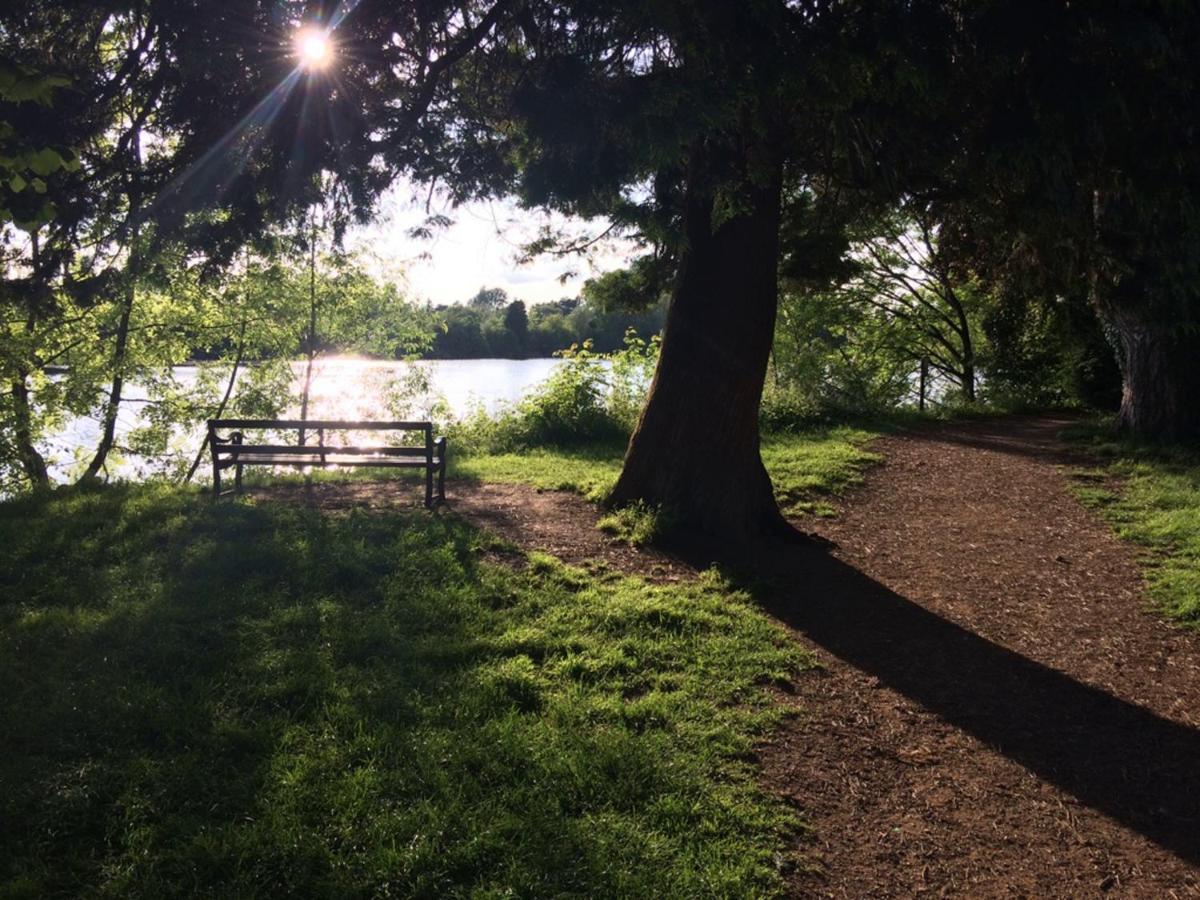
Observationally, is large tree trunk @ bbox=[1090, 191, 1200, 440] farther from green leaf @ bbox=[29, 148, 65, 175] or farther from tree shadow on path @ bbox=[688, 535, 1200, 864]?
green leaf @ bbox=[29, 148, 65, 175]

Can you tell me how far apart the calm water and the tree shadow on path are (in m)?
12.2

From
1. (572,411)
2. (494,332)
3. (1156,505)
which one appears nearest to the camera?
(1156,505)

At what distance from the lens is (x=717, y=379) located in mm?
6586

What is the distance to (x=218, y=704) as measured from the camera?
3.63 m

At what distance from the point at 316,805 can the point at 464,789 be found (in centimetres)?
55

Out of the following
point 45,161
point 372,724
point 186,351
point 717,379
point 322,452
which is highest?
point 45,161

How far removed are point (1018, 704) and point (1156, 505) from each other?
5.03 meters

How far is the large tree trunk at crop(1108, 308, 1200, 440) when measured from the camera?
1050 centimetres

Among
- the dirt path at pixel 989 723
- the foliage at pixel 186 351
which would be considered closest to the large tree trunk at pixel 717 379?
the dirt path at pixel 989 723

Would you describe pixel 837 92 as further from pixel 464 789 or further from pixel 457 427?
pixel 457 427

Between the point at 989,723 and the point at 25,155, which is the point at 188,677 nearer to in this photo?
the point at 25,155

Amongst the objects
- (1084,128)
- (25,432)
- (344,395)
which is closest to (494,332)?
(344,395)

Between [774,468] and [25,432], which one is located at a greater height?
[774,468]

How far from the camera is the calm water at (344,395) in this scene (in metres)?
17.8
